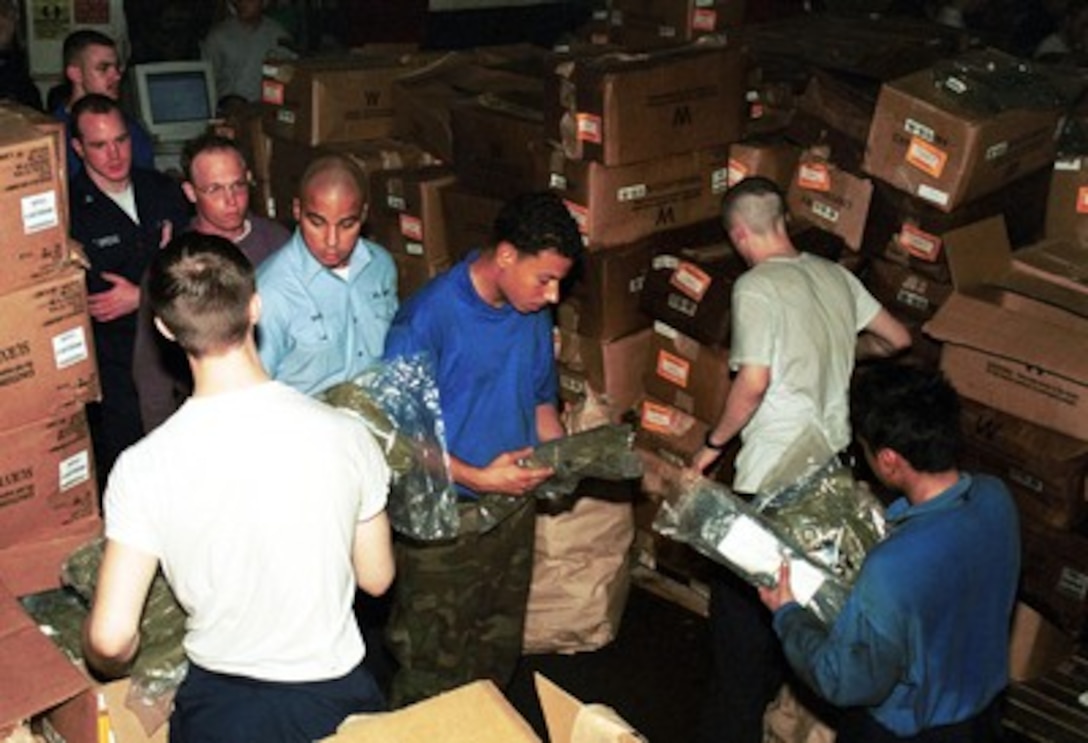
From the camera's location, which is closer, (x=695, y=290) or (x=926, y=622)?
(x=926, y=622)

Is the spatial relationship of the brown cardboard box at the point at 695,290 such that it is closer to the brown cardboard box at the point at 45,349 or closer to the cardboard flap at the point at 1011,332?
the cardboard flap at the point at 1011,332

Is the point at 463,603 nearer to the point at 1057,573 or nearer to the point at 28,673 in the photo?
the point at 28,673

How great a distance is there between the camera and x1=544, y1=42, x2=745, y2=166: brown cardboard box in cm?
380

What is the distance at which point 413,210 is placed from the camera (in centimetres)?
445

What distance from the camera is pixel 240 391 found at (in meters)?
2.09

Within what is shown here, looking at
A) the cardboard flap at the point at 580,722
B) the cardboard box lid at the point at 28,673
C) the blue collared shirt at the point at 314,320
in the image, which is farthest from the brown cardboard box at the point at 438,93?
the cardboard flap at the point at 580,722

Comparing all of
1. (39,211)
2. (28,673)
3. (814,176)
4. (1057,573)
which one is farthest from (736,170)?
(28,673)

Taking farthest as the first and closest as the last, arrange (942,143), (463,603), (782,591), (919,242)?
(919,242) → (942,143) → (463,603) → (782,591)

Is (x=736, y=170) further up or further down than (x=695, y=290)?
further up

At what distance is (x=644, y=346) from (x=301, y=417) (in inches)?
85.9

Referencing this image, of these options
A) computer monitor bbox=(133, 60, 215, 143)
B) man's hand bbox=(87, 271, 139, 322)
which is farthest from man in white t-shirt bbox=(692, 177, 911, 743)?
computer monitor bbox=(133, 60, 215, 143)

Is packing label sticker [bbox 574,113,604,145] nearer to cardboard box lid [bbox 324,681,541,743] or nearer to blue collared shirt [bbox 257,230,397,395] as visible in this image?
blue collared shirt [bbox 257,230,397,395]

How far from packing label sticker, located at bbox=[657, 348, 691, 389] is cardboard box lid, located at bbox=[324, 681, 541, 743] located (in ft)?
7.80

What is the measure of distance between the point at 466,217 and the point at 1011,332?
178cm
